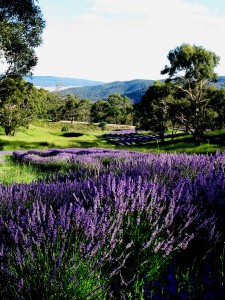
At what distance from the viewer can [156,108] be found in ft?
Result: 131

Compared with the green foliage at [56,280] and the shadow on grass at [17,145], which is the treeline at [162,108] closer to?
the shadow on grass at [17,145]

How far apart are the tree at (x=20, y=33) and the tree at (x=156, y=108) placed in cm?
1780

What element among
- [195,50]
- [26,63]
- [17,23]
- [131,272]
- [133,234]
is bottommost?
[131,272]

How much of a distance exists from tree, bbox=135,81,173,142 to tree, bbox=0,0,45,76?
17.8 m

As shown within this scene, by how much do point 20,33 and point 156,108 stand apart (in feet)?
73.3

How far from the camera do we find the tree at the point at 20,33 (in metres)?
19.9

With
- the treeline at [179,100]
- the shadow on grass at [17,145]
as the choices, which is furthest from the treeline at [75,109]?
the shadow on grass at [17,145]

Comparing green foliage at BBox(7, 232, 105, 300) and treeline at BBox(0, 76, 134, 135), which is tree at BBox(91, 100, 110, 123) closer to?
treeline at BBox(0, 76, 134, 135)

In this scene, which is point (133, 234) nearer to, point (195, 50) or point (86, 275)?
point (86, 275)

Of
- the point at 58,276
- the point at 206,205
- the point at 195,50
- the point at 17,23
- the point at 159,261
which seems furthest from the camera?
the point at 195,50

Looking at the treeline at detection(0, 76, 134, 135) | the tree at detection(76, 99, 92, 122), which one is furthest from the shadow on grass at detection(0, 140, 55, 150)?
the tree at detection(76, 99, 92, 122)

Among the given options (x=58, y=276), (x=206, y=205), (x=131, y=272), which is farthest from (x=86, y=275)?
(x=206, y=205)

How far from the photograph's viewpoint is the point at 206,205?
8.95 ft

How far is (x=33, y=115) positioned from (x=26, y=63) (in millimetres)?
28220
